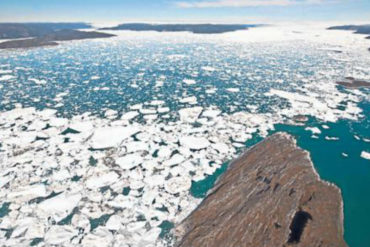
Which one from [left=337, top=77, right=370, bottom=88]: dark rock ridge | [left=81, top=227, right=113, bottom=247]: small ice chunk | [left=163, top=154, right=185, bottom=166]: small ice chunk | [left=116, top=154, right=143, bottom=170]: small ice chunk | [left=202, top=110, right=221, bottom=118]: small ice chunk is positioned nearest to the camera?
[left=81, top=227, right=113, bottom=247]: small ice chunk

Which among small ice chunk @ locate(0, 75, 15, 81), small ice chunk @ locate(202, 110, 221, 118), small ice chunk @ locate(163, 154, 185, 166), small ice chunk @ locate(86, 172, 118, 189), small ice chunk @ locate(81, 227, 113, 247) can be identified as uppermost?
small ice chunk @ locate(0, 75, 15, 81)

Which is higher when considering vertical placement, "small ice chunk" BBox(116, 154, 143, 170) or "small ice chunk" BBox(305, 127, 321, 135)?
"small ice chunk" BBox(305, 127, 321, 135)

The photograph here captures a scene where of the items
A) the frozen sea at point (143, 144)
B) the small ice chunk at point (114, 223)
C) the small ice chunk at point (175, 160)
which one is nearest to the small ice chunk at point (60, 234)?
the frozen sea at point (143, 144)

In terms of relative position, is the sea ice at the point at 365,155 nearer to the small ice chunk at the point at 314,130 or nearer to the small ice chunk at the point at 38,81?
the small ice chunk at the point at 314,130

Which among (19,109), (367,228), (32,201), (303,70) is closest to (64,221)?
(32,201)

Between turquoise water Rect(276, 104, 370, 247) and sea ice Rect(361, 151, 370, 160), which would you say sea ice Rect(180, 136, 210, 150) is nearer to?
turquoise water Rect(276, 104, 370, 247)

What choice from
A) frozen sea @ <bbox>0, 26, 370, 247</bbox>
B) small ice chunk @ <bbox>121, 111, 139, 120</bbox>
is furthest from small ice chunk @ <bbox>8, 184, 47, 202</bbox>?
small ice chunk @ <bbox>121, 111, 139, 120</bbox>

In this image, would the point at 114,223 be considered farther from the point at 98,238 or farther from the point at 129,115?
the point at 129,115
